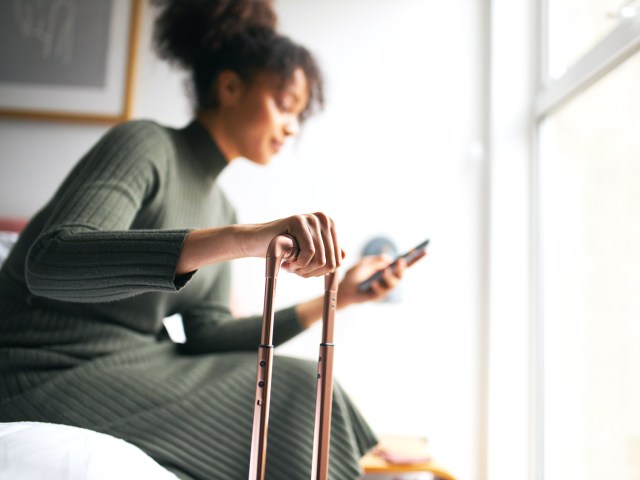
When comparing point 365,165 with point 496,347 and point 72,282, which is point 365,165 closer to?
point 496,347

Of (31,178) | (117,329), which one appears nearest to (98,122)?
(31,178)

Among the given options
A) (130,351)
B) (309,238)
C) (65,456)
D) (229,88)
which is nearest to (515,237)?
(229,88)

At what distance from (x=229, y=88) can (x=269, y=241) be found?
72 centimetres

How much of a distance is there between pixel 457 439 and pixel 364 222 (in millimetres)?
688

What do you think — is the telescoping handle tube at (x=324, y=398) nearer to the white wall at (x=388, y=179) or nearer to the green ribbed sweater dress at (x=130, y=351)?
the green ribbed sweater dress at (x=130, y=351)

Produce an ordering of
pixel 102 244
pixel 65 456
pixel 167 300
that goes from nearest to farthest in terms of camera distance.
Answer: pixel 65 456
pixel 102 244
pixel 167 300

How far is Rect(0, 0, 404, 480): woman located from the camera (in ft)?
2.55

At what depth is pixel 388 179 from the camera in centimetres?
203

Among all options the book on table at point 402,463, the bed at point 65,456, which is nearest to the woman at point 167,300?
the bed at point 65,456

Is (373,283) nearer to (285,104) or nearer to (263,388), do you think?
(285,104)

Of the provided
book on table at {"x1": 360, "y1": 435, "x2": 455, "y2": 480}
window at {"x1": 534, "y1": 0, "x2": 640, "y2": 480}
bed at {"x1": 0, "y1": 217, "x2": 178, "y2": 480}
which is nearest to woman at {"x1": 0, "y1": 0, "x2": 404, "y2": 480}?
bed at {"x1": 0, "y1": 217, "x2": 178, "y2": 480}

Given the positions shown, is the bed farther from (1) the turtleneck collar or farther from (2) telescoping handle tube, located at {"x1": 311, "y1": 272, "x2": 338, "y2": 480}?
(1) the turtleneck collar

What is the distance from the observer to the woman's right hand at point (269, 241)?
2.35ft

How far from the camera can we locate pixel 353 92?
208 cm
